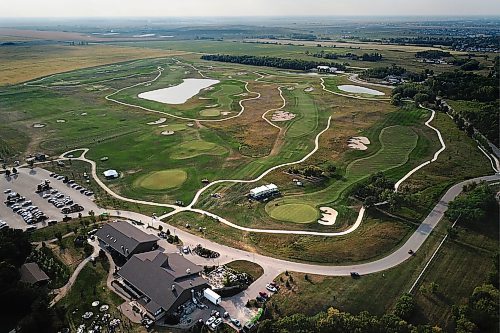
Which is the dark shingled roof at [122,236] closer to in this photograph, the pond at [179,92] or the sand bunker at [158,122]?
the sand bunker at [158,122]

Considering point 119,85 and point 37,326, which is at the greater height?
point 119,85

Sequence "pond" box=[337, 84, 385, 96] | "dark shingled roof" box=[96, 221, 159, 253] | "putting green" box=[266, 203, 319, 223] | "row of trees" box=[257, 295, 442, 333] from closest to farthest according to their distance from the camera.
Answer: "row of trees" box=[257, 295, 442, 333], "dark shingled roof" box=[96, 221, 159, 253], "putting green" box=[266, 203, 319, 223], "pond" box=[337, 84, 385, 96]

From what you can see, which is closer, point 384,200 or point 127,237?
point 127,237

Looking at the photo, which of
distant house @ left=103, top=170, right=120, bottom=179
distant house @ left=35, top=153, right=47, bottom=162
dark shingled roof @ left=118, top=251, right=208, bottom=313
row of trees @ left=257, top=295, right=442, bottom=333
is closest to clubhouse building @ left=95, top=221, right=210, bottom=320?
dark shingled roof @ left=118, top=251, right=208, bottom=313

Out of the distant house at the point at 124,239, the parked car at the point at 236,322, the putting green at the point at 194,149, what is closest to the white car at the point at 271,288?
the parked car at the point at 236,322

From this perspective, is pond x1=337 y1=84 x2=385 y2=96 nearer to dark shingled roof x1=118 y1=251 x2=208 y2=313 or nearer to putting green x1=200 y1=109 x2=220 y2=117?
putting green x1=200 y1=109 x2=220 y2=117

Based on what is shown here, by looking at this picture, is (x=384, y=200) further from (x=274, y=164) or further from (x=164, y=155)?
(x=164, y=155)

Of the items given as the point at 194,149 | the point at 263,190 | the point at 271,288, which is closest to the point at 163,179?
the point at 194,149

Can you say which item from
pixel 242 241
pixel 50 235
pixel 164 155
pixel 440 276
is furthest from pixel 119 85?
pixel 440 276
